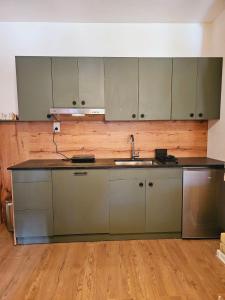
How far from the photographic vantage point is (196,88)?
266cm

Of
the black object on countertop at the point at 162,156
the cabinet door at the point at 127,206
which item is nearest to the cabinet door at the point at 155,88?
the black object on countertop at the point at 162,156

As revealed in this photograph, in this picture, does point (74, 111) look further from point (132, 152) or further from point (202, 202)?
point (202, 202)

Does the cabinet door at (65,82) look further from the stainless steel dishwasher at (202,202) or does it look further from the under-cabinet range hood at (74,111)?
the stainless steel dishwasher at (202,202)

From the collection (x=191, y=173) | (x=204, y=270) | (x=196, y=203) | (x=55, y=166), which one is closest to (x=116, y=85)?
(x=55, y=166)

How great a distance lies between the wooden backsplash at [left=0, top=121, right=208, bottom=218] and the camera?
289 centimetres

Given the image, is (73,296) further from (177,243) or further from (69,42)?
(69,42)

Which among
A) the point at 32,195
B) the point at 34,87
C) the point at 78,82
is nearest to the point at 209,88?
the point at 78,82

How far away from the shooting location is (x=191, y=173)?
2.44m

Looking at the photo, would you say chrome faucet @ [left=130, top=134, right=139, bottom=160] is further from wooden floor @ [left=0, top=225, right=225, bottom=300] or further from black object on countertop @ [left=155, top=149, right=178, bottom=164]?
wooden floor @ [left=0, top=225, right=225, bottom=300]

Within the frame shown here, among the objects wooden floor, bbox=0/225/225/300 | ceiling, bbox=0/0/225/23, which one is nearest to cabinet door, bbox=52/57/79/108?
ceiling, bbox=0/0/225/23

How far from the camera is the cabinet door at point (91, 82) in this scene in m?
2.56

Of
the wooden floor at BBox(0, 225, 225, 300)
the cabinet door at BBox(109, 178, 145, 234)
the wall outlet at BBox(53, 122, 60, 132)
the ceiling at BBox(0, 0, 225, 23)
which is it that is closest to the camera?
the wooden floor at BBox(0, 225, 225, 300)

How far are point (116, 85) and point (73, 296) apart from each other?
2.23 metres

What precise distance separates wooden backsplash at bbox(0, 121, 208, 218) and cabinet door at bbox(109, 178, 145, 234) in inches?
24.5
